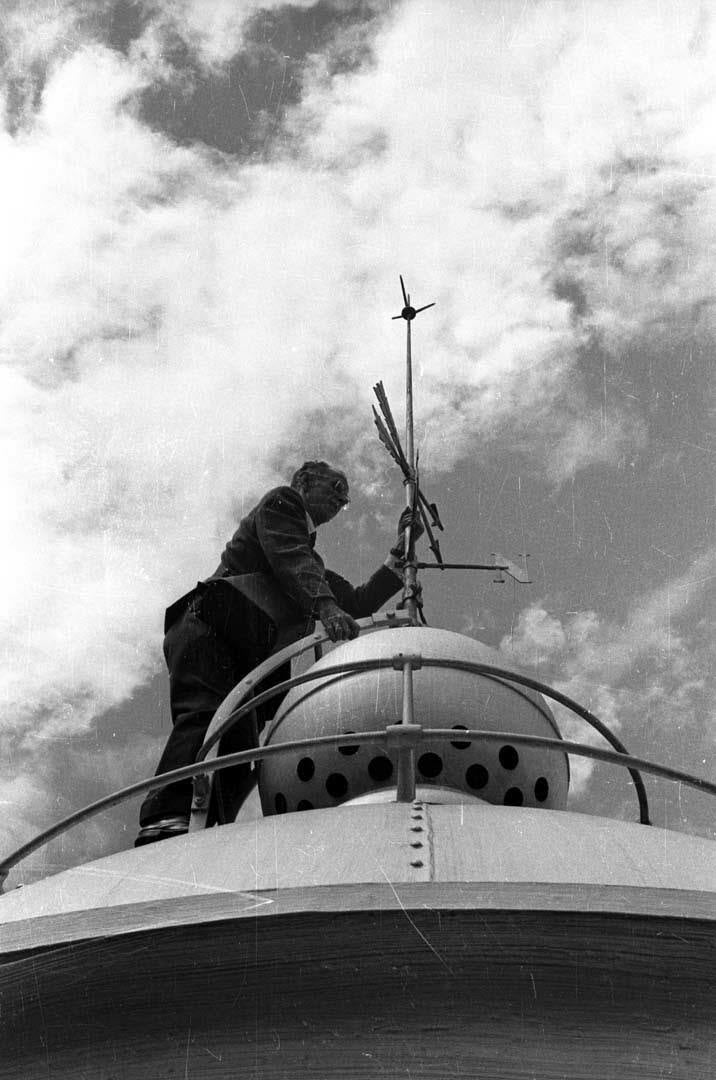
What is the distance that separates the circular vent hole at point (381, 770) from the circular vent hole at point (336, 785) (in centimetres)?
16

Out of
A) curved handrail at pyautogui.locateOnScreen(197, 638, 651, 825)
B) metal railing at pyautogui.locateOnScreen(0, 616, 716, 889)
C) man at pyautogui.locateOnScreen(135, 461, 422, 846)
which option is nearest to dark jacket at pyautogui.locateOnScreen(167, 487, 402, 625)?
man at pyautogui.locateOnScreen(135, 461, 422, 846)

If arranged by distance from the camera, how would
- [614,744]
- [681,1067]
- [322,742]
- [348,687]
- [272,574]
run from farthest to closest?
[272,574] → [614,744] → [348,687] → [322,742] → [681,1067]

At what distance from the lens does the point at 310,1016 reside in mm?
3645

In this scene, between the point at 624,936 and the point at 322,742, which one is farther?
the point at 322,742

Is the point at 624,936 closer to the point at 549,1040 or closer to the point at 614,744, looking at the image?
the point at 549,1040

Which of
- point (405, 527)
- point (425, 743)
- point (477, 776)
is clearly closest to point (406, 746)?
point (425, 743)

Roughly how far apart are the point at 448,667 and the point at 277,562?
2.52m

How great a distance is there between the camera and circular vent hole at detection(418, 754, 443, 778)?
19.3 feet

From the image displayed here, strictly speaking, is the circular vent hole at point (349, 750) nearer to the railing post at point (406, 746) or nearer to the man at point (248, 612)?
the railing post at point (406, 746)

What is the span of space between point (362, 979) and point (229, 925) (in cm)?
49

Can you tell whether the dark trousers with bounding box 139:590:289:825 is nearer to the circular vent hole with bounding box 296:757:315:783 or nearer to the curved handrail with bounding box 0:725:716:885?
the circular vent hole with bounding box 296:757:315:783

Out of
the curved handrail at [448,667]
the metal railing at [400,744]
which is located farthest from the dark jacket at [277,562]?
the metal railing at [400,744]

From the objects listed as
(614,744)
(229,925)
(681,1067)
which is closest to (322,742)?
(229,925)

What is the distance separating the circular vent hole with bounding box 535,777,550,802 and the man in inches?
69.9
